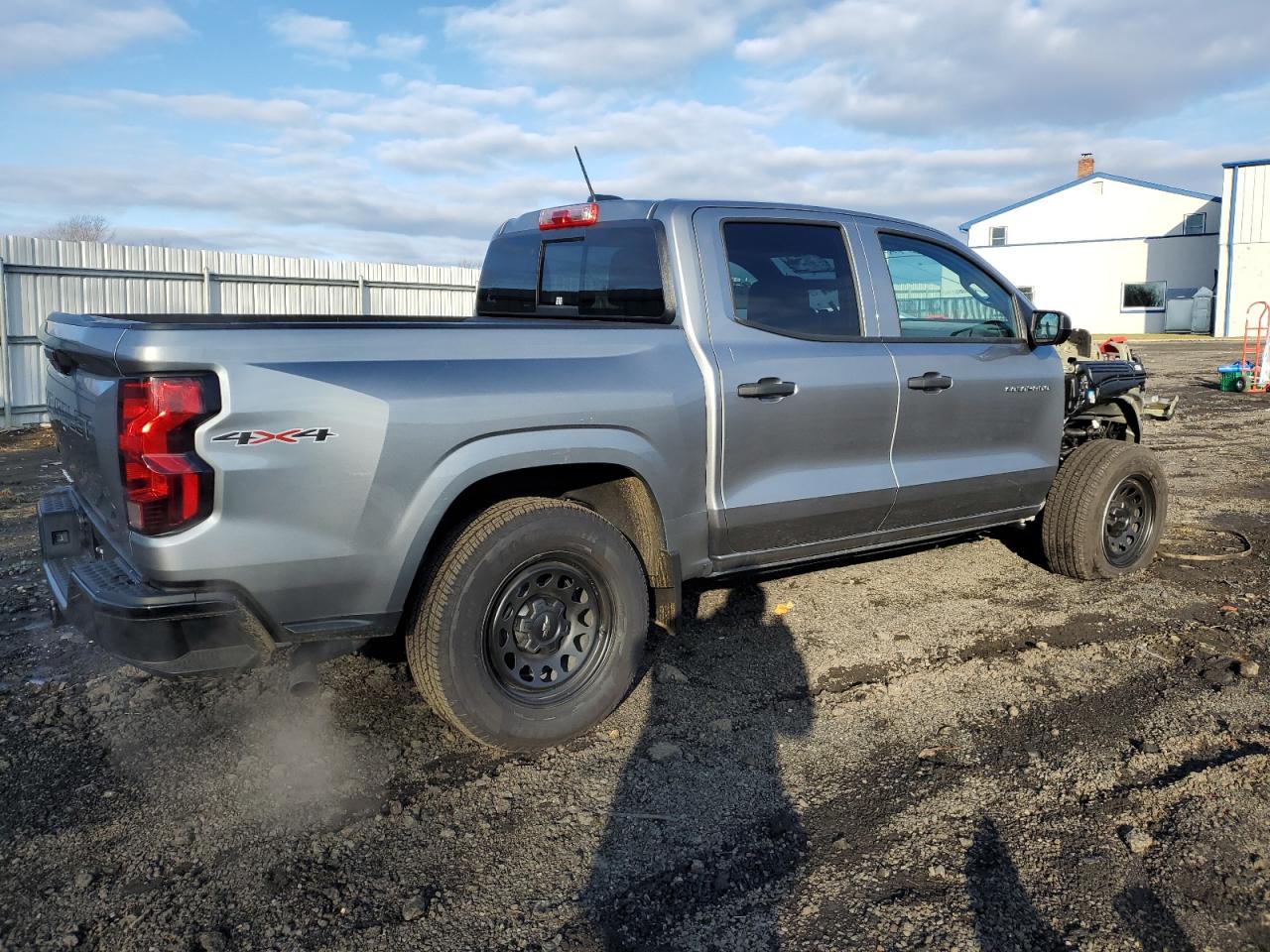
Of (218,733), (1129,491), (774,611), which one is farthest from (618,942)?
(1129,491)

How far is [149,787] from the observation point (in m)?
3.36

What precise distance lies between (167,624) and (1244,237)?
129 ft

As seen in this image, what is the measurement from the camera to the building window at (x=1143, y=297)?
128 feet

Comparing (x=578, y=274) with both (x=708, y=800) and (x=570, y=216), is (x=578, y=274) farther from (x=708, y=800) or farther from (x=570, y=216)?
(x=708, y=800)

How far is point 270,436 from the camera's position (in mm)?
2914

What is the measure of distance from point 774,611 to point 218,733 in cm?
272

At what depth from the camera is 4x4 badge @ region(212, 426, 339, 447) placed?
2863 mm

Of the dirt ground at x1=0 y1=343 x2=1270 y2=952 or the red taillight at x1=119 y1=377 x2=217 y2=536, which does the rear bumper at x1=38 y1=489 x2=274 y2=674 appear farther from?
the dirt ground at x1=0 y1=343 x2=1270 y2=952

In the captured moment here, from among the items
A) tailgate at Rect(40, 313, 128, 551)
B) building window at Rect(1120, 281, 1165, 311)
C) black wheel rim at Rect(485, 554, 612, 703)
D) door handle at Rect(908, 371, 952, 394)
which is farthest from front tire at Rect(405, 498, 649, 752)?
building window at Rect(1120, 281, 1165, 311)

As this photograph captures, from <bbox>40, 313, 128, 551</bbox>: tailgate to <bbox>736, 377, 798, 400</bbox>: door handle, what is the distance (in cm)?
221

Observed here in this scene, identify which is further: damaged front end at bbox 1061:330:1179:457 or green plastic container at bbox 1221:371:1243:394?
green plastic container at bbox 1221:371:1243:394

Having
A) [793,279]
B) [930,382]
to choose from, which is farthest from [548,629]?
[930,382]

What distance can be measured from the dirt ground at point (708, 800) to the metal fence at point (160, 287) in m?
7.98

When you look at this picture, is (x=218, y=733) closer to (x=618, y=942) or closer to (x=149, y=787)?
(x=149, y=787)
